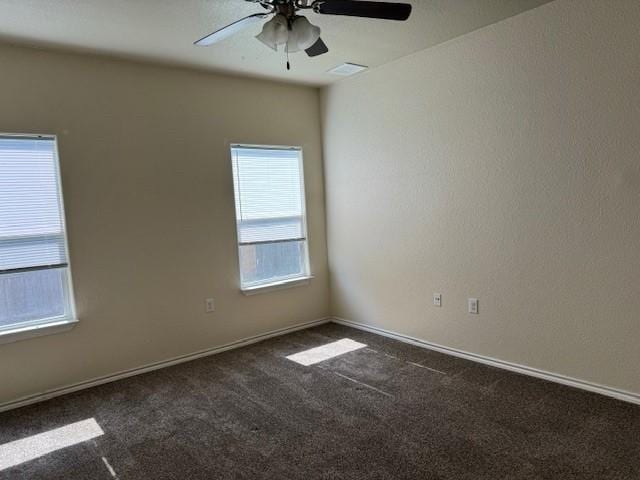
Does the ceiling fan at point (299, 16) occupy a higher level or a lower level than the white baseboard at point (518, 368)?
higher

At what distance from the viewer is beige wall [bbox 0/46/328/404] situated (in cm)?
306

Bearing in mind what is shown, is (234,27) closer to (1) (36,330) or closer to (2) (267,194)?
(2) (267,194)

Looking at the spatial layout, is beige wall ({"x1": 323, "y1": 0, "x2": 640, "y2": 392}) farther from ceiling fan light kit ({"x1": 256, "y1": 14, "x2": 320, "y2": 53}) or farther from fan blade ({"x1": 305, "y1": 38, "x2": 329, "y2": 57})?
ceiling fan light kit ({"x1": 256, "y1": 14, "x2": 320, "y2": 53})

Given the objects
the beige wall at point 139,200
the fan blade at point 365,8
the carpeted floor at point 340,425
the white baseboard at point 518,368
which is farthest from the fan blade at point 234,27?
the white baseboard at point 518,368

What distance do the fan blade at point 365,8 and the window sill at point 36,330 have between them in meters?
2.72

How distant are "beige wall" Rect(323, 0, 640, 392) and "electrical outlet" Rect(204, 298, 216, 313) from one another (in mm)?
1471

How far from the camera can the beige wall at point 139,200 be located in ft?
10.0

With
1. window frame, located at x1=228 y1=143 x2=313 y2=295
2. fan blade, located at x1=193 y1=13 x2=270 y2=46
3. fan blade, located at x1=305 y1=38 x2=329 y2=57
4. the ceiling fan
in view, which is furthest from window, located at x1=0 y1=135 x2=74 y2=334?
fan blade, located at x1=305 y1=38 x2=329 y2=57

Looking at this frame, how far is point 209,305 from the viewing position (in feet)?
Result: 12.7

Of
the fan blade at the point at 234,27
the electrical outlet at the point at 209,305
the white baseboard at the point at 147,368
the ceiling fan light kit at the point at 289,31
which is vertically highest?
the fan blade at the point at 234,27

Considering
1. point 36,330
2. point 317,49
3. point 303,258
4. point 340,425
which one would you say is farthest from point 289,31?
point 303,258

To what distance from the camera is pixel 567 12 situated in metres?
2.63

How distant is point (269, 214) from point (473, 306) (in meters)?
2.05

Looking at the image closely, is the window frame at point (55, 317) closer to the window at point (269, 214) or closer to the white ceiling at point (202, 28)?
the white ceiling at point (202, 28)
